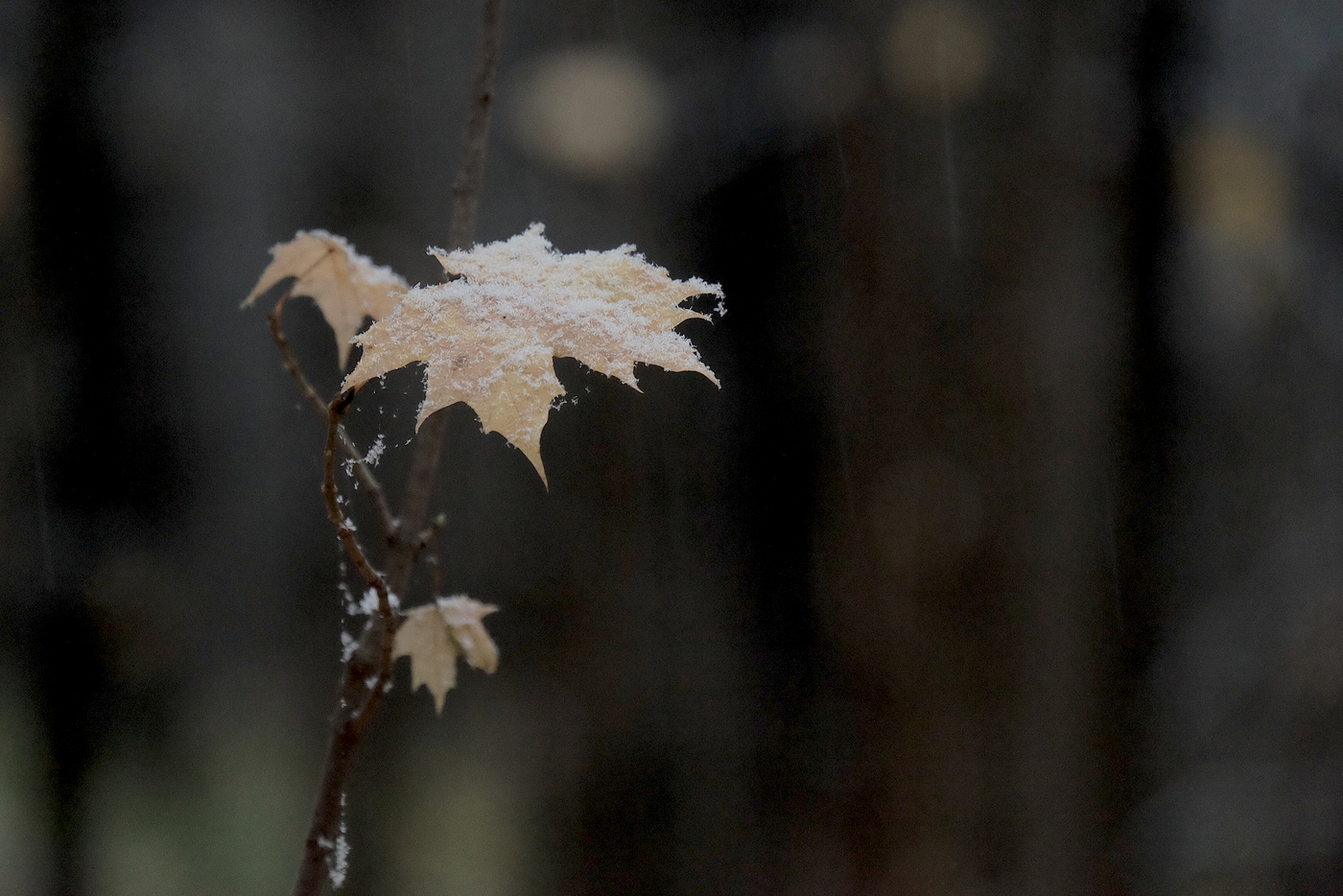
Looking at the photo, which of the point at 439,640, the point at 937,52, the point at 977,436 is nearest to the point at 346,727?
the point at 439,640

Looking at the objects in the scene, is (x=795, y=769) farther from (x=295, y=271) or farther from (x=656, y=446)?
(x=295, y=271)

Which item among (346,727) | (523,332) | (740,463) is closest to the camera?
(523,332)

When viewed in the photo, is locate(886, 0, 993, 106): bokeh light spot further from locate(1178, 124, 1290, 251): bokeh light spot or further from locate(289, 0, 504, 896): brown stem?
locate(289, 0, 504, 896): brown stem

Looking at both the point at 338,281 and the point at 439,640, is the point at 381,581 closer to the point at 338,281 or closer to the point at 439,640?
the point at 439,640

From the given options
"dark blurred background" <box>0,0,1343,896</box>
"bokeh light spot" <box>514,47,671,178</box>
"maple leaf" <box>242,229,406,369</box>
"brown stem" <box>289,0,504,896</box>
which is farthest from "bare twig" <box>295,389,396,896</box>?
"bokeh light spot" <box>514,47,671,178</box>

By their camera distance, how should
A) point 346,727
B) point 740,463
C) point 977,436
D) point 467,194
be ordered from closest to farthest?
point 346,727
point 467,194
point 977,436
point 740,463

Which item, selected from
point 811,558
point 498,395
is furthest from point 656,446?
point 498,395

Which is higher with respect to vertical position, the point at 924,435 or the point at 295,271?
the point at 924,435

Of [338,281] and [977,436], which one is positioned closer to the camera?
[338,281]
